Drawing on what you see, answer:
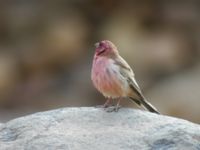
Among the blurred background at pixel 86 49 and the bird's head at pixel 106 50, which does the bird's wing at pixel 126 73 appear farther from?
the blurred background at pixel 86 49

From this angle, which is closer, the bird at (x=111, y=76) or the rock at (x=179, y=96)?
the bird at (x=111, y=76)

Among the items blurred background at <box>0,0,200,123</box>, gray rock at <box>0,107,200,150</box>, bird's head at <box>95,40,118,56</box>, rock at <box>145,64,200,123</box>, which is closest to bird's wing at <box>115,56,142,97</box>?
bird's head at <box>95,40,118,56</box>

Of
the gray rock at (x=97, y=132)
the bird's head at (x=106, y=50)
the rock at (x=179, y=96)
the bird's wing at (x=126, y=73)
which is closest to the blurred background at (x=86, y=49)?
the rock at (x=179, y=96)

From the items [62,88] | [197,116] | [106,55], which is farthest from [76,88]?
[106,55]

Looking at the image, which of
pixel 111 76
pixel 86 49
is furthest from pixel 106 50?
pixel 86 49

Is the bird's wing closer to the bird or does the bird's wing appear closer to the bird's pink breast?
the bird

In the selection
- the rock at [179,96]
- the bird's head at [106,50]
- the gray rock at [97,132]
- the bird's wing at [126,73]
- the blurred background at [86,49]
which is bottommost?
the rock at [179,96]

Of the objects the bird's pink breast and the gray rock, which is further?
the bird's pink breast
